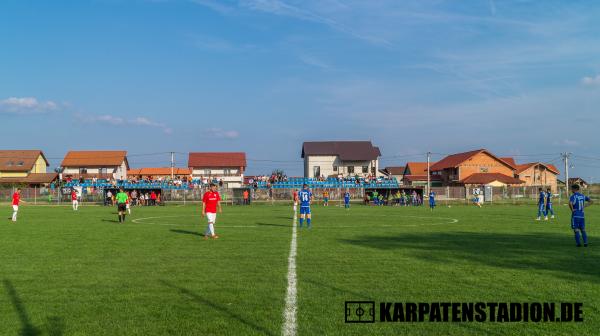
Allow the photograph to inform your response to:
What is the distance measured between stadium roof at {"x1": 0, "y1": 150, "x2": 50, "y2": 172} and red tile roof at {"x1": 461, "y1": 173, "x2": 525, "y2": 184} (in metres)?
76.6

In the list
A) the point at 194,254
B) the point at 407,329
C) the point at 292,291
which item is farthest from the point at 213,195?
the point at 407,329

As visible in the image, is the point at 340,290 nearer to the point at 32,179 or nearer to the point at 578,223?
the point at 578,223

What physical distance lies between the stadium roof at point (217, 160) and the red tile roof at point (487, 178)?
42.1 m

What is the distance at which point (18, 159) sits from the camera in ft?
307

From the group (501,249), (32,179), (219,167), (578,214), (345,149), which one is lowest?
(501,249)

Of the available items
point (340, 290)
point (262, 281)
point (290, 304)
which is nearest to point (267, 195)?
point (262, 281)

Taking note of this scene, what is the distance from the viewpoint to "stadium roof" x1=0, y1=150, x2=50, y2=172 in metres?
91.5

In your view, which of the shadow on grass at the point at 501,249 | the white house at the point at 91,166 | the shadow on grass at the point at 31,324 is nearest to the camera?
the shadow on grass at the point at 31,324

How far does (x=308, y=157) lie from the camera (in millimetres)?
90250

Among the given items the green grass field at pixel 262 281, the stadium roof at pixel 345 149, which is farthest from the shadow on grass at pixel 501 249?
the stadium roof at pixel 345 149

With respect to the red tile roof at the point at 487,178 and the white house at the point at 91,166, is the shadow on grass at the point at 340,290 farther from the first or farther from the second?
the white house at the point at 91,166

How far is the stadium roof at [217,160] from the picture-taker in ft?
328

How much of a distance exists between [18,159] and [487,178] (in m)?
82.4

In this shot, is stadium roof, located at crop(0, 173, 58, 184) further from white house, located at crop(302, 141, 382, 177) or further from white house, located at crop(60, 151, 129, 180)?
white house, located at crop(302, 141, 382, 177)
